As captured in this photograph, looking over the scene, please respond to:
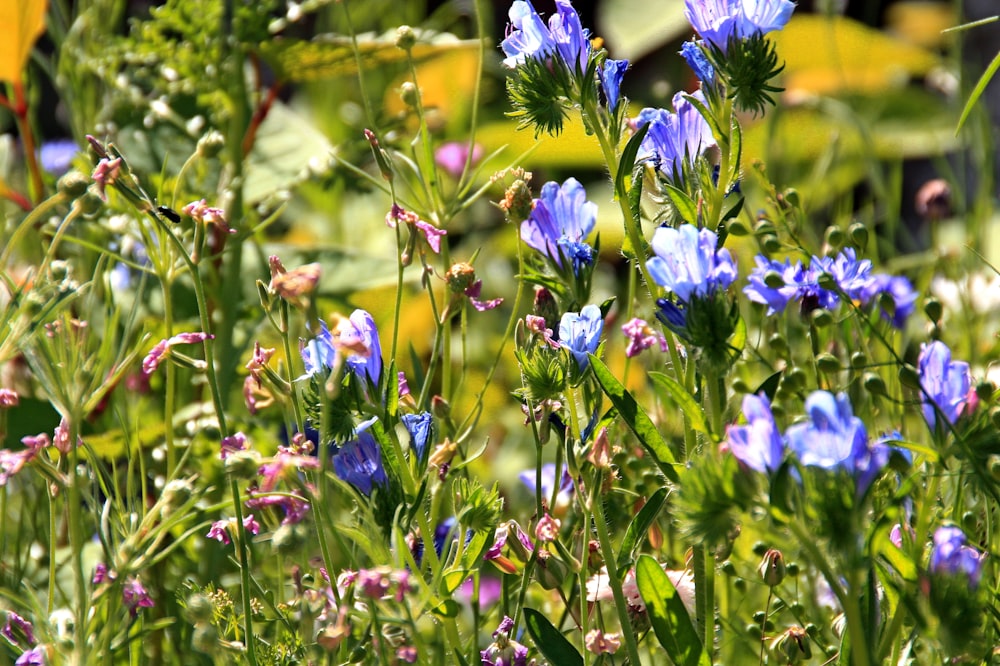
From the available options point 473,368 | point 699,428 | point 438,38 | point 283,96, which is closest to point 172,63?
point 438,38

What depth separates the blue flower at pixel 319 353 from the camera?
469 mm

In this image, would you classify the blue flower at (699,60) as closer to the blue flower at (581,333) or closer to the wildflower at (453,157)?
the blue flower at (581,333)

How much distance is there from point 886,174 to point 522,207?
1.75 meters

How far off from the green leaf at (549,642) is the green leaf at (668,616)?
0.04 metres

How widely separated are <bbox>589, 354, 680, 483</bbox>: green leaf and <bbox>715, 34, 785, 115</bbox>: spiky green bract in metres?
0.13

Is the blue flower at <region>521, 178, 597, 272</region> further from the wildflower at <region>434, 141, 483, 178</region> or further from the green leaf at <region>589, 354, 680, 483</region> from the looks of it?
the wildflower at <region>434, 141, 483, 178</region>

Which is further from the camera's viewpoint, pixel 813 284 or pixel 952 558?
pixel 813 284

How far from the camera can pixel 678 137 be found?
1.73 ft

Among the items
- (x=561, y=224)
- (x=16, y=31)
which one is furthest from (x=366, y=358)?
(x=16, y=31)

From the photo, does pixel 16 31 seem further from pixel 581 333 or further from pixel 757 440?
pixel 757 440

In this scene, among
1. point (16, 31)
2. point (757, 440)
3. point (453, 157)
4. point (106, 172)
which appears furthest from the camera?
point (453, 157)

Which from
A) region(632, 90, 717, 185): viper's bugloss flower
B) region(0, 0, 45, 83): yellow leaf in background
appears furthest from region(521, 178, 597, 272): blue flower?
region(0, 0, 45, 83): yellow leaf in background

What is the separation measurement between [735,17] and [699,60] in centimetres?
3

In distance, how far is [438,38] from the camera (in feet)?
2.71
